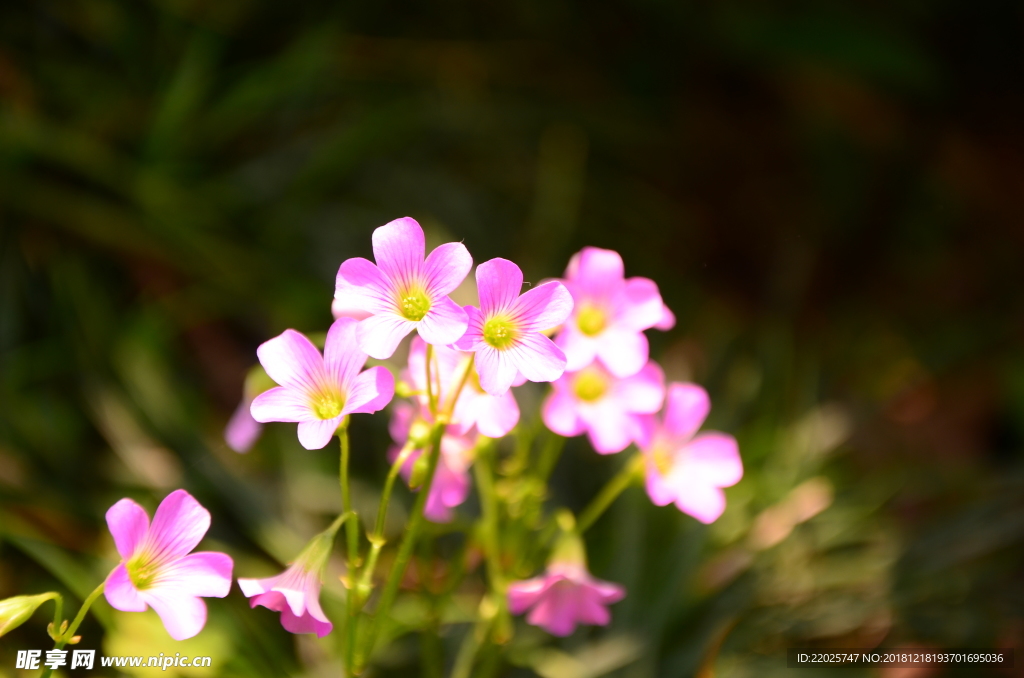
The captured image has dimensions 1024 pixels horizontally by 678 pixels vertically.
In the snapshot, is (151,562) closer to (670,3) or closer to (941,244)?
(670,3)

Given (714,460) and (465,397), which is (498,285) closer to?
(465,397)

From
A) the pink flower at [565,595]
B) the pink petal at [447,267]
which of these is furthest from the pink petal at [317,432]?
the pink flower at [565,595]

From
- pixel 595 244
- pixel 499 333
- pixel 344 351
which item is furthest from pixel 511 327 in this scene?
pixel 595 244

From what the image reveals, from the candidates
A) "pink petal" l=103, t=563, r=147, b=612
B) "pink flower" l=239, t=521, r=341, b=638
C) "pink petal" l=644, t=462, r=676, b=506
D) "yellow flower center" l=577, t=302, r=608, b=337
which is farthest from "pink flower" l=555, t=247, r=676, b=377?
"pink petal" l=103, t=563, r=147, b=612

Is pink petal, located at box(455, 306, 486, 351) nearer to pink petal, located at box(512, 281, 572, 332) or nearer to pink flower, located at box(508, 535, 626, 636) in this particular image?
pink petal, located at box(512, 281, 572, 332)

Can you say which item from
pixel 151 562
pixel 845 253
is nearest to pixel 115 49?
pixel 151 562
